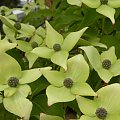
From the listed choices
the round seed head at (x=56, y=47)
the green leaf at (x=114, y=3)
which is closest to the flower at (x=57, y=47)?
the round seed head at (x=56, y=47)

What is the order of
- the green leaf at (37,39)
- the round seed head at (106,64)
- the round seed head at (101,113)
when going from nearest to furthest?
the round seed head at (101,113)
the round seed head at (106,64)
the green leaf at (37,39)

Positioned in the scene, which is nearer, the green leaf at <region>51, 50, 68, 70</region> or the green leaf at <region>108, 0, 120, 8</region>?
the green leaf at <region>51, 50, 68, 70</region>

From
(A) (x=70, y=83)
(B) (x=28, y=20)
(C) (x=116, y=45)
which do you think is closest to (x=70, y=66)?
(A) (x=70, y=83)

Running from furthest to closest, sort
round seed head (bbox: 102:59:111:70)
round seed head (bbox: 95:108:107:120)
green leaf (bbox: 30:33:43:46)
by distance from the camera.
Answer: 1. green leaf (bbox: 30:33:43:46)
2. round seed head (bbox: 102:59:111:70)
3. round seed head (bbox: 95:108:107:120)

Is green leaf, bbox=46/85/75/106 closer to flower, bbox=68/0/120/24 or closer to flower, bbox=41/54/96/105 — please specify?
flower, bbox=41/54/96/105

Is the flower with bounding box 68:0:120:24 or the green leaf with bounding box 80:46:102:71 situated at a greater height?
the flower with bounding box 68:0:120:24

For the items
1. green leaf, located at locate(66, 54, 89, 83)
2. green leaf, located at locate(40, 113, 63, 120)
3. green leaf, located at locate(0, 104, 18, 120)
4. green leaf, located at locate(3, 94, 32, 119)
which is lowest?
green leaf, located at locate(0, 104, 18, 120)

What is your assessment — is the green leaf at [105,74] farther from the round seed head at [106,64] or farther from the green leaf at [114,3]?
the green leaf at [114,3]

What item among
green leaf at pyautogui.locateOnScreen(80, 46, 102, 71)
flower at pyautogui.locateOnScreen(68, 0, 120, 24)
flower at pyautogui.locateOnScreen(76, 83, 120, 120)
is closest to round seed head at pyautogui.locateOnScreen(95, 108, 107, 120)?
flower at pyautogui.locateOnScreen(76, 83, 120, 120)
